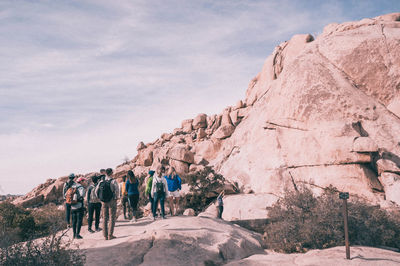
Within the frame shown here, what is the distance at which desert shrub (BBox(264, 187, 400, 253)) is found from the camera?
9727 millimetres

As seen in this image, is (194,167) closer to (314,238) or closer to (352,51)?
(352,51)

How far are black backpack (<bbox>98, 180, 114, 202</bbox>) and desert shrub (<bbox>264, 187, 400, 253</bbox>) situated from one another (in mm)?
5698

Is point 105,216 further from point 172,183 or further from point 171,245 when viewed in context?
point 172,183

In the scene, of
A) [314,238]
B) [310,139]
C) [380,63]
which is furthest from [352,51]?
[314,238]

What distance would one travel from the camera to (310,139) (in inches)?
669

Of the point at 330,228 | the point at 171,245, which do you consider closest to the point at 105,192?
the point at 171,245

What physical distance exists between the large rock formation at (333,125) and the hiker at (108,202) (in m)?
8.17

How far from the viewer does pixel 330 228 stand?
9844 millimetres

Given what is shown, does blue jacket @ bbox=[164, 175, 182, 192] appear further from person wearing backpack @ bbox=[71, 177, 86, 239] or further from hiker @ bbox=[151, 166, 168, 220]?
person wearing backpack @ bbox=[71, 177, 86, 239]

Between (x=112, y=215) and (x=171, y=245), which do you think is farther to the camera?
(x=112, y=215)

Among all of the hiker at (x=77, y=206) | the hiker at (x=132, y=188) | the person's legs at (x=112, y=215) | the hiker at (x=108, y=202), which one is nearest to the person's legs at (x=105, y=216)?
the hiker at (x=108, y=202)

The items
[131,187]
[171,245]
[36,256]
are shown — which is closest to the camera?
[36,256]

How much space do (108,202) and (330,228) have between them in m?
7.28

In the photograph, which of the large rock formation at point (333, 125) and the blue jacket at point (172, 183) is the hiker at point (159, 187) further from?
the large rock formation at point (333, 125)
